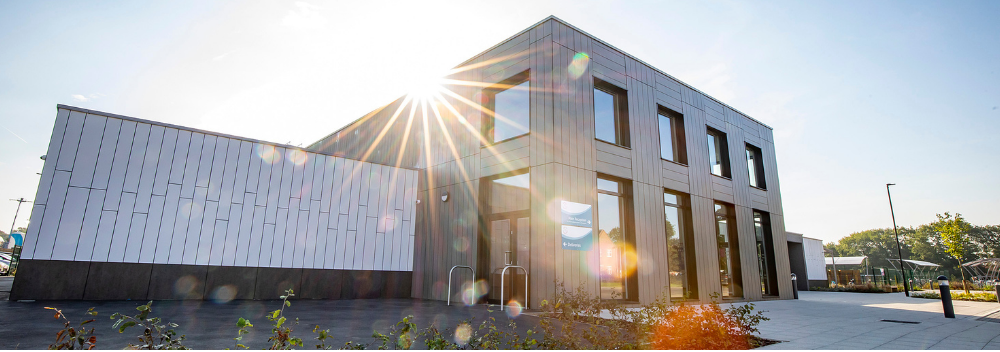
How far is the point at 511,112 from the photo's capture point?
29.1ft

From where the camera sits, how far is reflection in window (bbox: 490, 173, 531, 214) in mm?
8203

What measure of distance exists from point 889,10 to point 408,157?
10.2 meters

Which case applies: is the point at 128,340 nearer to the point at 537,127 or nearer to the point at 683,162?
the point at 537,127

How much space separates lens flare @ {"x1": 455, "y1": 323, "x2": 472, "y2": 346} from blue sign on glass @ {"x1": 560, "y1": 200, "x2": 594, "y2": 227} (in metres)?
Answer: 3.34

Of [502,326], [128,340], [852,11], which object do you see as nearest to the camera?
[128,340]

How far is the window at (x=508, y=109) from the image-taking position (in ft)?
28.2

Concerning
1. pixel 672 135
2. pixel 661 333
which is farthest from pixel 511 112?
pixel 661 333

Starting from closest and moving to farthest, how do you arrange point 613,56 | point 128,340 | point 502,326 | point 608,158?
point 128,340 → point 502,326 → point 608,158 → point 613,56

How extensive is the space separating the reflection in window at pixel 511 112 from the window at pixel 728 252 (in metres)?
6.06

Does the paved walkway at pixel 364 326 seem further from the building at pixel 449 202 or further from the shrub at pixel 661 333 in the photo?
the building at pixel 449 202

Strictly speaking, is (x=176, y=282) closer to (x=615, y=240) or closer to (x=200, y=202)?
(x=200, y=202)

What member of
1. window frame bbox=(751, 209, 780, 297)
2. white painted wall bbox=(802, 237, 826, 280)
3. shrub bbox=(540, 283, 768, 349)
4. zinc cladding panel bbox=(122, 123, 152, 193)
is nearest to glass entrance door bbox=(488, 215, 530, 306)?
shrub bbox=(540, 283, 768, 349)

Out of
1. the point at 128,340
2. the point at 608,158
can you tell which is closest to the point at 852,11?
the point at 608,158

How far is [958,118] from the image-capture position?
9.09m
